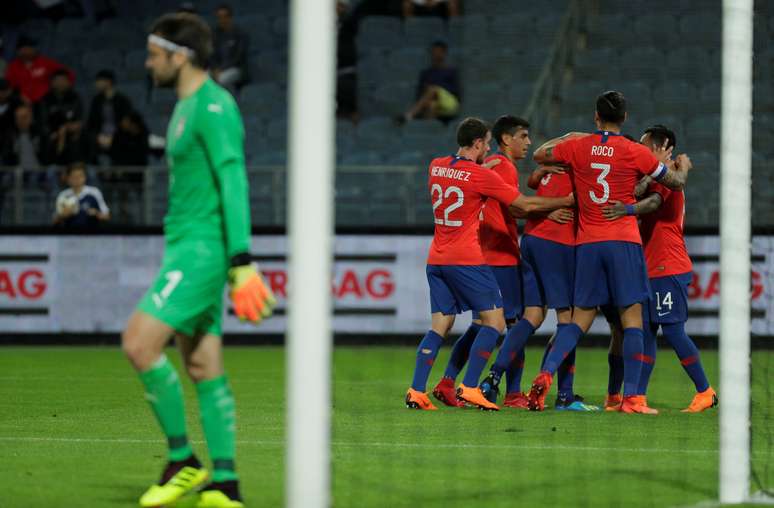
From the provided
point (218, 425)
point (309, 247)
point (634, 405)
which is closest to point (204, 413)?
point (218, 425)

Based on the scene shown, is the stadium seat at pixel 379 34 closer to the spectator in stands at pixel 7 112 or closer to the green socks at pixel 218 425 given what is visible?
the spectator in stands at pixel 7 112

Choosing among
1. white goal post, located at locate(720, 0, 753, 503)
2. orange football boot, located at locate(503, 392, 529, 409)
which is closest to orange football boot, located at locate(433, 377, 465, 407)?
orange football boot, located at locate(503, 392, 529, 409)

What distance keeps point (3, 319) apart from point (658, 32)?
10.4 meters

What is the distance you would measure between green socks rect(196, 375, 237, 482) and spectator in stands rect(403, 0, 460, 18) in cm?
1684

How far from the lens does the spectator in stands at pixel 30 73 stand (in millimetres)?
21422

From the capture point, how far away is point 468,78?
22062 mm

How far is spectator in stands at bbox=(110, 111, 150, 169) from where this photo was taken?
1914 centimetres

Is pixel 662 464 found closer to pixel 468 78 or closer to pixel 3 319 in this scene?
pixel 3 319

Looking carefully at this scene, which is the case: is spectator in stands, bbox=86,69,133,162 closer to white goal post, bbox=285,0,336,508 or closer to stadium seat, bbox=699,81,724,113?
stadium seat, bbox=699,81,724,113

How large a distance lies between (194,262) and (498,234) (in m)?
5.66

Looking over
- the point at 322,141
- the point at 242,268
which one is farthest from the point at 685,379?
the point at 322,141

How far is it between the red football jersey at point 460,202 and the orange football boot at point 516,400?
109 cm

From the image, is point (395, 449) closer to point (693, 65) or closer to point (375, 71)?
point (693, 65)

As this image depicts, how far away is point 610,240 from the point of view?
10523mm
